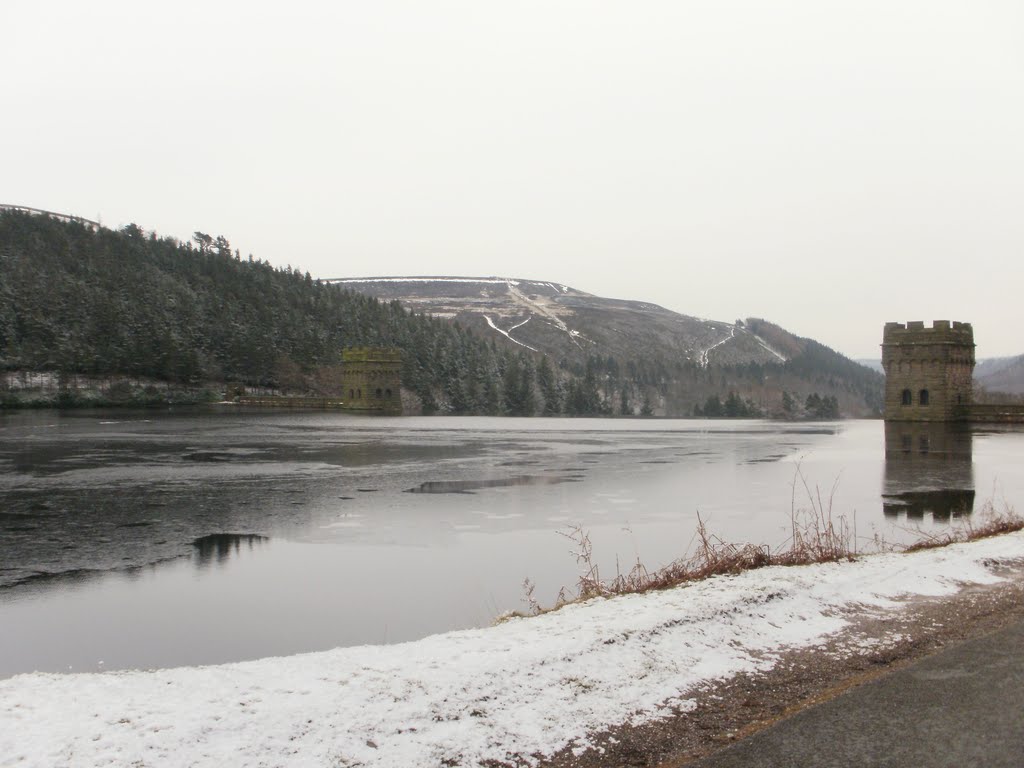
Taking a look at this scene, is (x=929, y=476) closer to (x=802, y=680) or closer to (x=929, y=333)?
(x=802, y=680)

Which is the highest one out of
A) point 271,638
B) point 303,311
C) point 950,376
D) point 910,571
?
point 303,311

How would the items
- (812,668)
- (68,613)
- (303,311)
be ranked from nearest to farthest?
(812,668) → (68,613) → (303,311)

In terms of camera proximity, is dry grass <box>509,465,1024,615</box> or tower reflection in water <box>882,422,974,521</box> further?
tower reflection in water <box>882,422,974,521</box>

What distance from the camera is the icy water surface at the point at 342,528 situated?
8.22m

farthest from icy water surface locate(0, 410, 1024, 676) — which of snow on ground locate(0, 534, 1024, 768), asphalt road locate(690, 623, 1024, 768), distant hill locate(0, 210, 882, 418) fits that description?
distant hill locate(0, 210, 882, 418)

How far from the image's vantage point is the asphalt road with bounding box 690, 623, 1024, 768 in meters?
4.34

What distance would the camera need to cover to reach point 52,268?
111 meters

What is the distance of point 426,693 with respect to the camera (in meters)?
5.11

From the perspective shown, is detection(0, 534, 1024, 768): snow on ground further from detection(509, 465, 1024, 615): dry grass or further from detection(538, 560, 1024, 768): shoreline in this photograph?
detection(509, 465, 1024, 615): dry grass

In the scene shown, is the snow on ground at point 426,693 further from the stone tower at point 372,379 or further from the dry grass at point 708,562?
the stone tower at point 372,379

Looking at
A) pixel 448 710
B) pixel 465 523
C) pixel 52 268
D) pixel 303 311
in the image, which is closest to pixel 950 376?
pixel 465 523

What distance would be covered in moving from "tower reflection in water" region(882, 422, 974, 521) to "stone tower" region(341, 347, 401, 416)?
64.9 meters

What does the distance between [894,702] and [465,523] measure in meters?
9.87

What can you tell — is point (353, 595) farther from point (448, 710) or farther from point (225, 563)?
point (448, 710)
